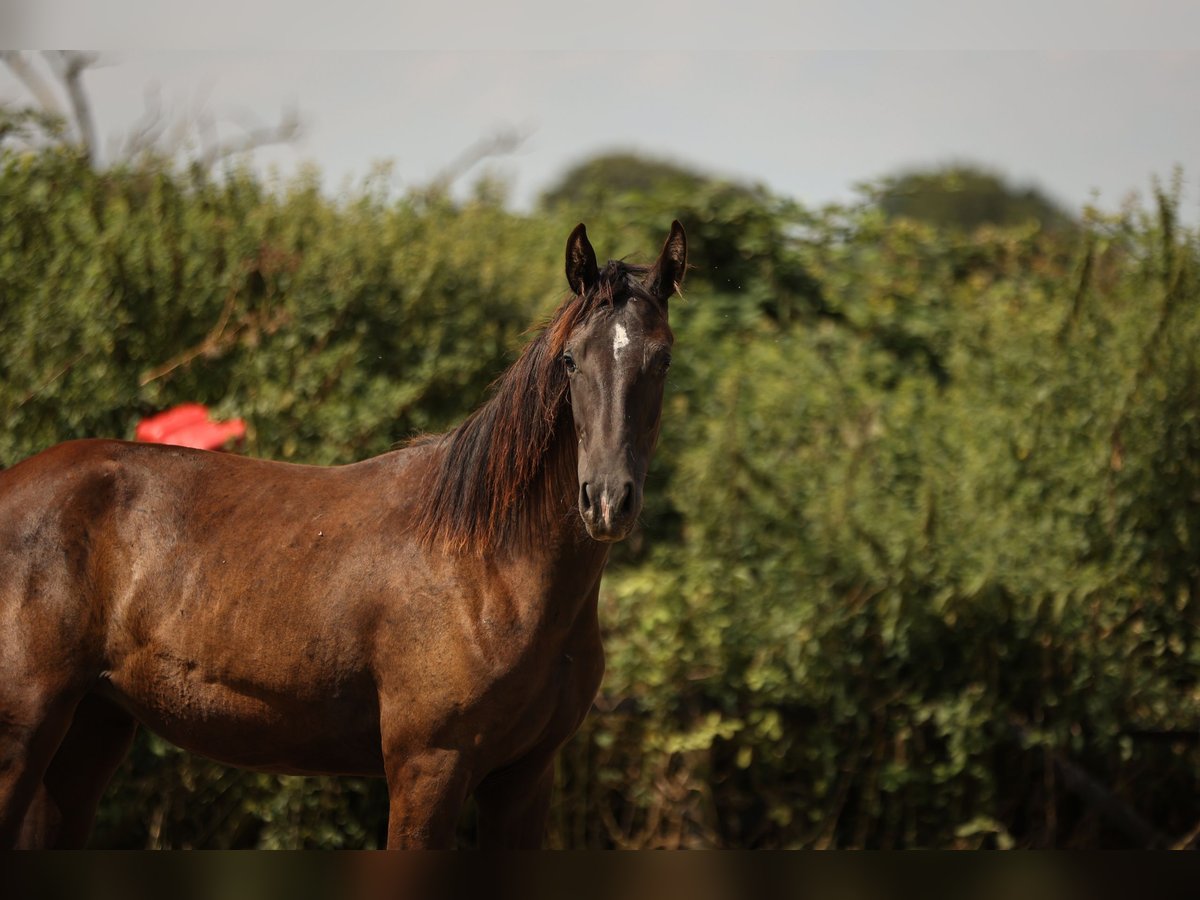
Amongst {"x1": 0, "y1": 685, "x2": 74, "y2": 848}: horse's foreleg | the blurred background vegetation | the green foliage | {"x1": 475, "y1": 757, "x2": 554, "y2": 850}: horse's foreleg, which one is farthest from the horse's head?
the green foliage

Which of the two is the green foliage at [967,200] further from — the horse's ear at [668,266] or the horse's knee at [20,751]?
the horse's knee at [20,751]

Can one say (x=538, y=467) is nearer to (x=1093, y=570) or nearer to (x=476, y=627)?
(x=476, y=627)

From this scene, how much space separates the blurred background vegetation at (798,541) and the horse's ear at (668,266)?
263cm

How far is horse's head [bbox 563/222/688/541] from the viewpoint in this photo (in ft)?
9.53

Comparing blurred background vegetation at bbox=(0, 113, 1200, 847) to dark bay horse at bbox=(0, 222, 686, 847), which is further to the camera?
blurred background vegetation at bbox=(0, 113, 1200, 847)

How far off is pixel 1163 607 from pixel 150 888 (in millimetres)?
5243

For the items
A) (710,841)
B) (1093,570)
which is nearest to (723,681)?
(710,841)

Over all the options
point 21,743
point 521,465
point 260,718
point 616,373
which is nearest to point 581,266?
point 616,373

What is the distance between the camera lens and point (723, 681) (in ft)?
18.7

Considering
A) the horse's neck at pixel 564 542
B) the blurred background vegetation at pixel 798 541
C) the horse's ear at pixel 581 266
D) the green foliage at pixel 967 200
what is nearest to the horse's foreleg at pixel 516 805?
the horse's neck at pixel 564 542

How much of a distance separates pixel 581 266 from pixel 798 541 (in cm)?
288

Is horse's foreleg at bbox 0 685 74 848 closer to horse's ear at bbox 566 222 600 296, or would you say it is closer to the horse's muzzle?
the horse's muzzle

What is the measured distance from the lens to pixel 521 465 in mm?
3332

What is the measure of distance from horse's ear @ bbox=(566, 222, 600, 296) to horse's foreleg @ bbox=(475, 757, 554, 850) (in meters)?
1.27
